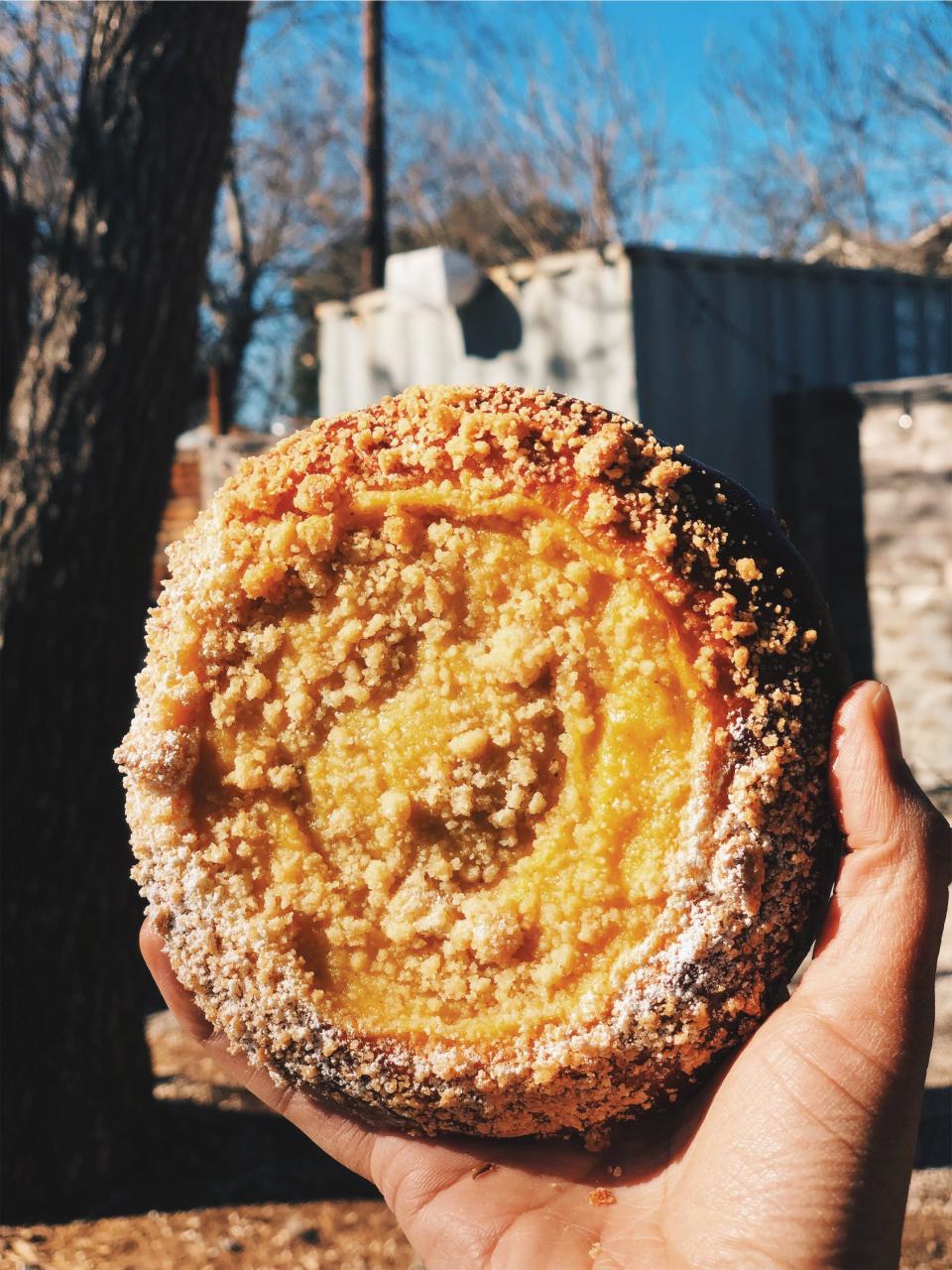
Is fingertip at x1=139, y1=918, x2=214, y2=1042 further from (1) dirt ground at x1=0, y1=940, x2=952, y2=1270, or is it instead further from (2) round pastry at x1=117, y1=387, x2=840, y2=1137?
(1) dirt ground at x1=0, y1=940, x2=952, y2=1270

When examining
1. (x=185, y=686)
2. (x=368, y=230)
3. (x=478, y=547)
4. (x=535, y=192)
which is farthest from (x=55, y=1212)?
(x=535, y=192)

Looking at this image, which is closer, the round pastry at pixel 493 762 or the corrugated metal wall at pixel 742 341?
the round pastry at pixel 493 762

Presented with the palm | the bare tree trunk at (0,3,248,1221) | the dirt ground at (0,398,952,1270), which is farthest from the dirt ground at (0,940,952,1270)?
the palm

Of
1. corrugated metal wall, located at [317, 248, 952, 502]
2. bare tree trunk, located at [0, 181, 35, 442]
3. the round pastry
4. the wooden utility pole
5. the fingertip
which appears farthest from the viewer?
the wooden utility pole

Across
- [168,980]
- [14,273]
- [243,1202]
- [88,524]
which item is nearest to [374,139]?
[14,273]

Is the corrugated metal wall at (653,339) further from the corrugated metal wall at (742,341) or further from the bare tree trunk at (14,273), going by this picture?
the bare tree trunk at (14,273)

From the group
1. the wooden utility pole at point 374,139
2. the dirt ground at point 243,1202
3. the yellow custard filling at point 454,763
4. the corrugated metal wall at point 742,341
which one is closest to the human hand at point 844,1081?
the yellow custard filling at point 454,763
